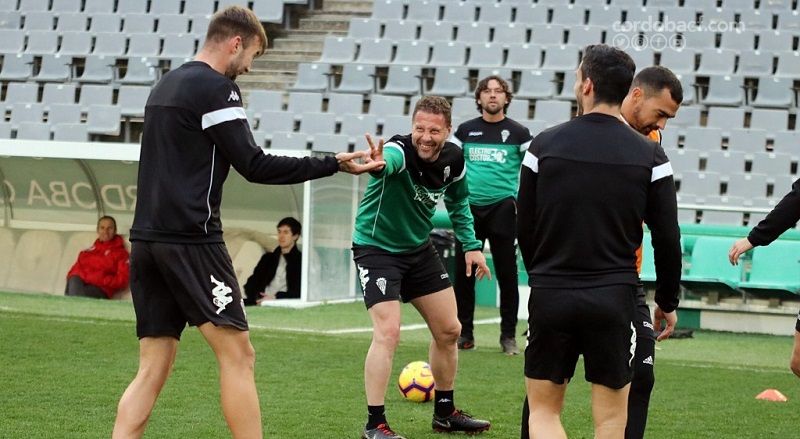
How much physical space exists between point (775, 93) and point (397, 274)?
14.0 meters

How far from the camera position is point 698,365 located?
1045 cm

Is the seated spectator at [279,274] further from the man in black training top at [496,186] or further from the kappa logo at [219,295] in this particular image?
the kappa logo at [219,295]

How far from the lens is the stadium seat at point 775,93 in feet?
63.2

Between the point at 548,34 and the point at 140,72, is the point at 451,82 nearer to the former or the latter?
the point at 548,34

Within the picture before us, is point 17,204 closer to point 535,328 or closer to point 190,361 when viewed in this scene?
point 190,361

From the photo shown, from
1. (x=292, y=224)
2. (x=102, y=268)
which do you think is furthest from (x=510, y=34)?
(x=102, y=268)

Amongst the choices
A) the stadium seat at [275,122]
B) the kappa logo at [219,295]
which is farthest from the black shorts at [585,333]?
the stadium seat at [275,122]

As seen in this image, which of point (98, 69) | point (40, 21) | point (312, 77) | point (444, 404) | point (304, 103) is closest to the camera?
point (444, 404)

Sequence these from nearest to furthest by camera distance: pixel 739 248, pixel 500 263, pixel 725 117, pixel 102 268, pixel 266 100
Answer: pixel 739 248 < pixel 500 263 < pixel 102 268 < pixel 725 117 < pixel 266 100

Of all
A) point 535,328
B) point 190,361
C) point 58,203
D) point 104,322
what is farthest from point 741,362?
point 58,203

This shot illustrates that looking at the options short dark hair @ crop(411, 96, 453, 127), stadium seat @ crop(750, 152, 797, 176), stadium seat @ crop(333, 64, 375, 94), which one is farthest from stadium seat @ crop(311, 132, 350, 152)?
short dark hair @ crop(411, 96, 453, 127)

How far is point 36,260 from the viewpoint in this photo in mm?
15594

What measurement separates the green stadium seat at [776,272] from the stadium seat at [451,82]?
801 cm

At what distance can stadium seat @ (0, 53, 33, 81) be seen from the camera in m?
24.0
